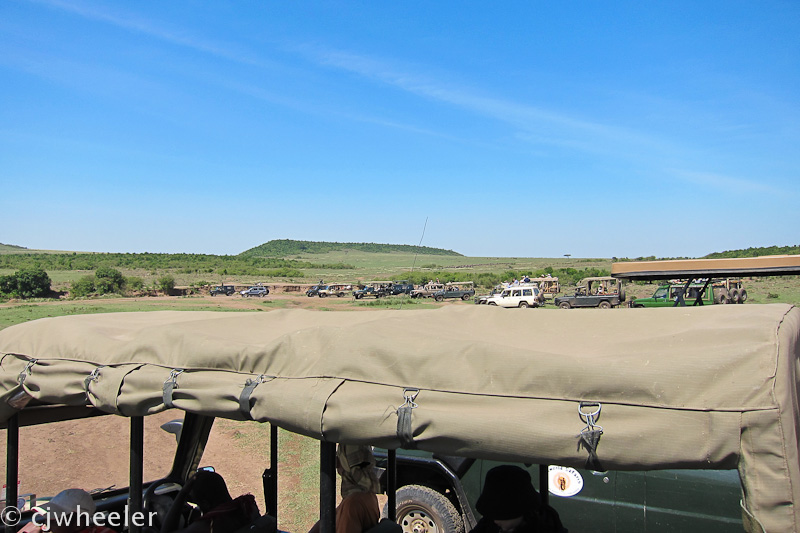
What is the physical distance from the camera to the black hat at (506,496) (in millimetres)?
2967

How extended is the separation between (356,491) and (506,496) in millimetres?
926

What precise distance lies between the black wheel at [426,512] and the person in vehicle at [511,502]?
2.81 meters

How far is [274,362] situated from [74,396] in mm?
1304

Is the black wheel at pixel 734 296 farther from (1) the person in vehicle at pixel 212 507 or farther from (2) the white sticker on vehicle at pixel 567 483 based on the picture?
(1) the person in vehicle at pixel 212 507

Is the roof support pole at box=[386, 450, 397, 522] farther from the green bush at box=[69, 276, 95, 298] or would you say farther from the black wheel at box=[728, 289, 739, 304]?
the green bush at box=[69, 276, 95, 298]

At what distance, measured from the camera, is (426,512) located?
590cm

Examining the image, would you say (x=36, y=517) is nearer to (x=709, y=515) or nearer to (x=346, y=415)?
(x=346, y=415)


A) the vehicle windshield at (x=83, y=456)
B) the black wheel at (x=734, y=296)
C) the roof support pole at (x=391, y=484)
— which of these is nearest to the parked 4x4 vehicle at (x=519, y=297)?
the black wheel at (x=734, y=296)

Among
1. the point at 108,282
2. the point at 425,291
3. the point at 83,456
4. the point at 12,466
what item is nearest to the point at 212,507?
the point at 12,466

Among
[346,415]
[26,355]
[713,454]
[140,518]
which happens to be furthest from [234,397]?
[713,454]

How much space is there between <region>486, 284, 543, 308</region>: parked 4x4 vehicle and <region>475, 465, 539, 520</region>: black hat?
4137cm

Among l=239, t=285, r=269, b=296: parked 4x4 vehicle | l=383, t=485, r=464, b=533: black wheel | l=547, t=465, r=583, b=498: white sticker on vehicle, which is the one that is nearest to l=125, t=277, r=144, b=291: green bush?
l=239, t=285, r=269, b=296: parked 4x4 vehicle

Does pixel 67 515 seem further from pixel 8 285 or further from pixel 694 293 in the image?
pixel 8 285

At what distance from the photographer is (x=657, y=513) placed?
4.82 meters
